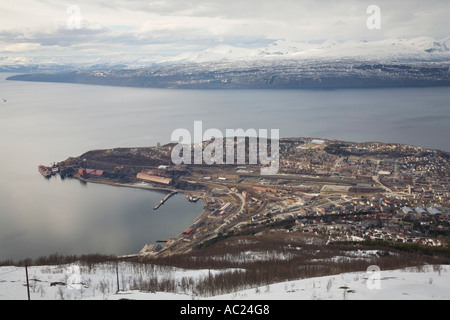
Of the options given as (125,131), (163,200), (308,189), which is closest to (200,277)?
(163,200)

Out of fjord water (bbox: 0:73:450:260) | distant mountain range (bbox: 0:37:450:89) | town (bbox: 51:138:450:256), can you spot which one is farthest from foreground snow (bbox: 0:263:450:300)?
distant mountain range (bbox: 0:37:450:89)

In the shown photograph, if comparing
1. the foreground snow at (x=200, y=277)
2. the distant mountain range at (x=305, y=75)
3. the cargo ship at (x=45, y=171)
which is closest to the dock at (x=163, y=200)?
the foreground snow at (x=200, y=277)

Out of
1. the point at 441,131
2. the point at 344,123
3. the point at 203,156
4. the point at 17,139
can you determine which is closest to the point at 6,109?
the point at 17,139

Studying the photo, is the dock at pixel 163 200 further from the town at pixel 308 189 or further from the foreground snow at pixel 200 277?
the foreground snow at pixel 200 277

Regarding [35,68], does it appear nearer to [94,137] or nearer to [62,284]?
[94,137]

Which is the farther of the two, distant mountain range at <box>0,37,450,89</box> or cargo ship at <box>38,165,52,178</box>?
distant mountain range at <box>0,37,450,89</box>

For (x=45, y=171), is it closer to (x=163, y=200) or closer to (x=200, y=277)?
(x=163, y=200)

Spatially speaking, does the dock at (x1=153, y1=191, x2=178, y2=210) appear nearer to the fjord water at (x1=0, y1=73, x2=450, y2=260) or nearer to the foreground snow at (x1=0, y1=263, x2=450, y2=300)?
the fjord water at (x1=0, y1=73, x2=450, y2=260)
